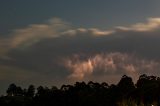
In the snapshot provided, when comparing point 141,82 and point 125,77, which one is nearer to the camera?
point 141,82

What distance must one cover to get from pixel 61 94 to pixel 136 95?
131 feet

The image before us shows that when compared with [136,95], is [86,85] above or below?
above

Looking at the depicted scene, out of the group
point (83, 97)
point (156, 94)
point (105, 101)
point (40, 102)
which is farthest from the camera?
point (40, 102)

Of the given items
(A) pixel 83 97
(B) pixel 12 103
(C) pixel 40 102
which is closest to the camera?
(A) pixel 83 97

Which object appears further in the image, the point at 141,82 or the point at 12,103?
the point at 12,103

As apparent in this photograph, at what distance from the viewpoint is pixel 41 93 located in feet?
508

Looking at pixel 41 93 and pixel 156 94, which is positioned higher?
pixel 41 93

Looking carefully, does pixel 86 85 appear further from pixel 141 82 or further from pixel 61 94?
pixel 141 82

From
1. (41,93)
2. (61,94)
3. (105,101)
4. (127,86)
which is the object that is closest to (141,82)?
(127,86)

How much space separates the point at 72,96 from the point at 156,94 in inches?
1737

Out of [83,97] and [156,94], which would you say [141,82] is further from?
[156,94]

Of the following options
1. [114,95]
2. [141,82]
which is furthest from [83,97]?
[141,82]

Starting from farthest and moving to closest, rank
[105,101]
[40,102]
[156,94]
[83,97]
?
[40,102]
[83,97]
[105,101]
[156,94]

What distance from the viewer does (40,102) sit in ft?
472
